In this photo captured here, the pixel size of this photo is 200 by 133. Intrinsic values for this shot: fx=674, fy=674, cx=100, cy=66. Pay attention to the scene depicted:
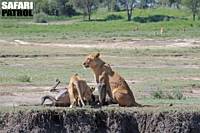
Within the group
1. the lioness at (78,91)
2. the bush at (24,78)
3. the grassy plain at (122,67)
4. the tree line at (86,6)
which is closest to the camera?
the lioness at (78,91)

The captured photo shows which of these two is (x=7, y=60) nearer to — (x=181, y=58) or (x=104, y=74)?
(x=181, y=58)

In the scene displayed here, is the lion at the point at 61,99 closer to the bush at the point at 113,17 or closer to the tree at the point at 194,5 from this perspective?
the tree at the point at 194,5

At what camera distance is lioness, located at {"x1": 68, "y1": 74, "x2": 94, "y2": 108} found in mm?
13675

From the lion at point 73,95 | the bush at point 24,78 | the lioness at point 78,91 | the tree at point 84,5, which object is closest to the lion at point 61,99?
the lion at point 73,95

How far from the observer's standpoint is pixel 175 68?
31016 mm

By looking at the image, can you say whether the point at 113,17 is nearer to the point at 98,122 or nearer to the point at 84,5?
the point at 84,5

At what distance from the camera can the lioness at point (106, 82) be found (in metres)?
13.8

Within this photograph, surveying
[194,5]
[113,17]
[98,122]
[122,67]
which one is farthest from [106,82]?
[113,17]

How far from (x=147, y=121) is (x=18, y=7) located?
7286 cm

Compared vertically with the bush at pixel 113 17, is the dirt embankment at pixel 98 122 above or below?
above

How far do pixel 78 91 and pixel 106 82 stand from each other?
0.63m

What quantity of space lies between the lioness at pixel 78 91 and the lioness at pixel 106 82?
0.89 ft

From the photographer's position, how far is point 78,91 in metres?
13.8

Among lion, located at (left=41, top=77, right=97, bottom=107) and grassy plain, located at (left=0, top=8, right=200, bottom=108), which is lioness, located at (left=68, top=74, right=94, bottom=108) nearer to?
lion, located at (left=41, top=77, right=97, bottom=107)
